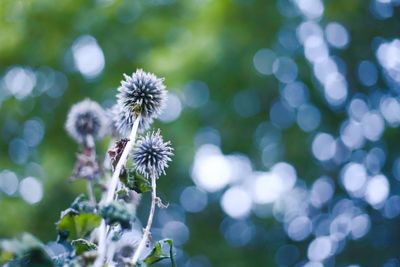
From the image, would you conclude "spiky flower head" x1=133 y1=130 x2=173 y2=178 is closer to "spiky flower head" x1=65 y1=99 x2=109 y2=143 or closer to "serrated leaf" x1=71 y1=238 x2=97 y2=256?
"serrated leaf" x1=71 y1=238 x2=97 y2=256

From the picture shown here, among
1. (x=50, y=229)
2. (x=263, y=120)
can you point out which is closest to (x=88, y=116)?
(x=50, y=229)

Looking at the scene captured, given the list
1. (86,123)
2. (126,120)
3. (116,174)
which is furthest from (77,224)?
(86,123)

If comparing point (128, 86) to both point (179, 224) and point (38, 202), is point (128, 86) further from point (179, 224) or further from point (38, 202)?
point (179, 224)

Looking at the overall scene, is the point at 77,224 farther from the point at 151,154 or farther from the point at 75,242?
the point at 151,154

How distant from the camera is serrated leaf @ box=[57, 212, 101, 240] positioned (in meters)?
1.07

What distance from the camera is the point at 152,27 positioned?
592 cm

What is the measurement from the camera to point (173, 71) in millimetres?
5184

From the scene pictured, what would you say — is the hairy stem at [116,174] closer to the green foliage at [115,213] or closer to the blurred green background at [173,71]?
the green foliage at [115,213]

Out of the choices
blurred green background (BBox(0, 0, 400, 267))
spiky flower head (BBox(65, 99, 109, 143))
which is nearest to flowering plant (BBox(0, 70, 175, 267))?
spiky flower head (BBox(65, 99, 109, 143))

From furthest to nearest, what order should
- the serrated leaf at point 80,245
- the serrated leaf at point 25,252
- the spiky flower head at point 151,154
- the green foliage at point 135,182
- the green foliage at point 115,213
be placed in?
the spiky flower head at point 151,154, the green foliage at point 135,182, the serrated leaf at point 80,245, the green foliage at point 115,213, the serrated leaf at point 25,252

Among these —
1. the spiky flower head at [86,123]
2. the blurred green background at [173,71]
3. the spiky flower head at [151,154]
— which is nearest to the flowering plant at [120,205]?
the spiky flower head at [151,154]

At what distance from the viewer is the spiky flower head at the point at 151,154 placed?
1.35 m

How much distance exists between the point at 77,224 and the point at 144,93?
454 mm

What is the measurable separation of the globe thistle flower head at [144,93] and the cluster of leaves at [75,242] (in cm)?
27
